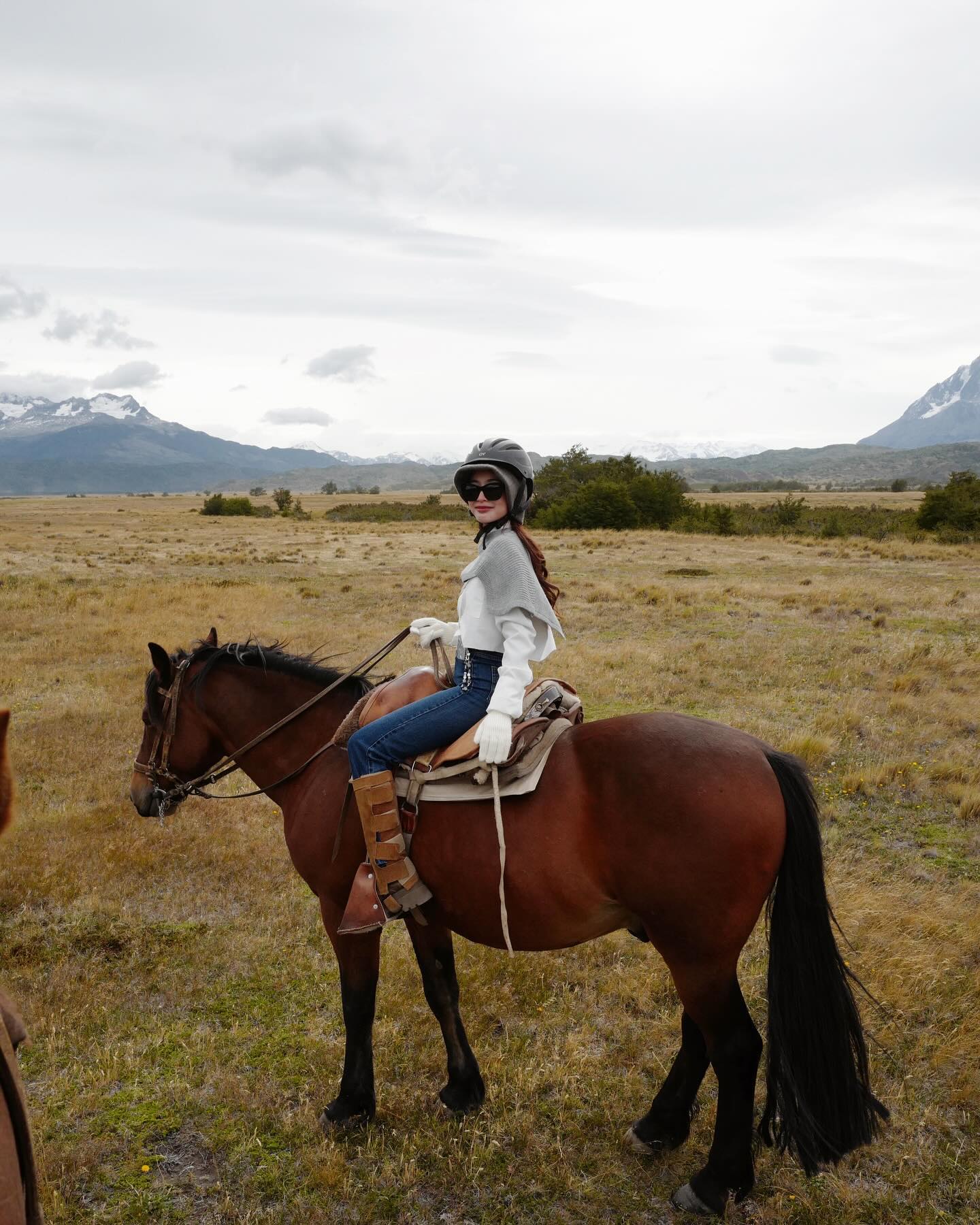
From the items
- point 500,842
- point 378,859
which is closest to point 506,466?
point 500,842

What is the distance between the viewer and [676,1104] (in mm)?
4004

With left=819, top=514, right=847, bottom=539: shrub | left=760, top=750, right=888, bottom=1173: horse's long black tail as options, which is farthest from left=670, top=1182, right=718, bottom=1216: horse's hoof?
left=819, top=514, right=847, bottom=539: shrub

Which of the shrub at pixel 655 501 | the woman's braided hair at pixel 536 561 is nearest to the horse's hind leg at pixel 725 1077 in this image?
the woman's braided hair at pixel 536 561

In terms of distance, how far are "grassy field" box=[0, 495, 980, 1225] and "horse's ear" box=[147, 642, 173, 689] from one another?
2.36 m

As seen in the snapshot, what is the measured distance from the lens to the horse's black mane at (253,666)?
4.79m

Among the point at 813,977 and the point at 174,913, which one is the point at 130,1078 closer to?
the point at 174,913

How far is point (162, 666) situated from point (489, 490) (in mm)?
2536

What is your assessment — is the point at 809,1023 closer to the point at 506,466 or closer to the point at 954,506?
the point at 506,466

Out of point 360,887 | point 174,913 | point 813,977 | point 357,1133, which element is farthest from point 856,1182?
point 174,913

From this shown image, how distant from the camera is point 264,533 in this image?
163 ft

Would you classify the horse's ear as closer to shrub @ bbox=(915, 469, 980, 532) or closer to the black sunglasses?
the black sunglasses

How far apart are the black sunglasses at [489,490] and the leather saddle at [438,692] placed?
0.88 meters

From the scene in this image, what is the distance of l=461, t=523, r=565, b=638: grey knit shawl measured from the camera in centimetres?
357

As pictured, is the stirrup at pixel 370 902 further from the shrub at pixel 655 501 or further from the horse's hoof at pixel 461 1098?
the shrub at pixel 655 501
